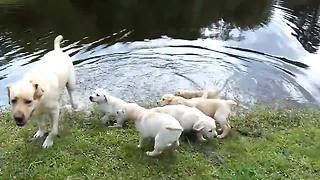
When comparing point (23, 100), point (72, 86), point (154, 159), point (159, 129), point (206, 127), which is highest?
point (23, 100)

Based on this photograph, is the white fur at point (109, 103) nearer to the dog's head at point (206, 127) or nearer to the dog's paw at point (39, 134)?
the dog's paw at point (39, 134)

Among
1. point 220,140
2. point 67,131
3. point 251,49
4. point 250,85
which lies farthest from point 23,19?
point 220,140

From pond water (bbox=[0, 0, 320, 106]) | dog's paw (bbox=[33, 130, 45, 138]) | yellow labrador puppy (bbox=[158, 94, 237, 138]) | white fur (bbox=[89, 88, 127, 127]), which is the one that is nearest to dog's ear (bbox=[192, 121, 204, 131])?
yellow labrador puppy (bbox=[158, 94, 237, 138])

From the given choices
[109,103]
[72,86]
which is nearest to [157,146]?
[109,103]

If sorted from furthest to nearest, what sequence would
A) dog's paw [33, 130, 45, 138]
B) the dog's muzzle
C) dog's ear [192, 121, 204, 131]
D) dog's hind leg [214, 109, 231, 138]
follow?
1. dog's hind leg [214, 109, 231, 138]
2. dog's paw [33, 130, 45, 138]
3. dog's ear [192, 121, 204, 131]
4. the dog's muzzle

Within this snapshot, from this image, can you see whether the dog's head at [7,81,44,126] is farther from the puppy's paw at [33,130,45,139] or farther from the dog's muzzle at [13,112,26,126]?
the puppy's paw at [33,130,45,139]

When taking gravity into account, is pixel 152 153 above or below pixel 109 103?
below

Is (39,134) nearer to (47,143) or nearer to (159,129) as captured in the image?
(47,143)
